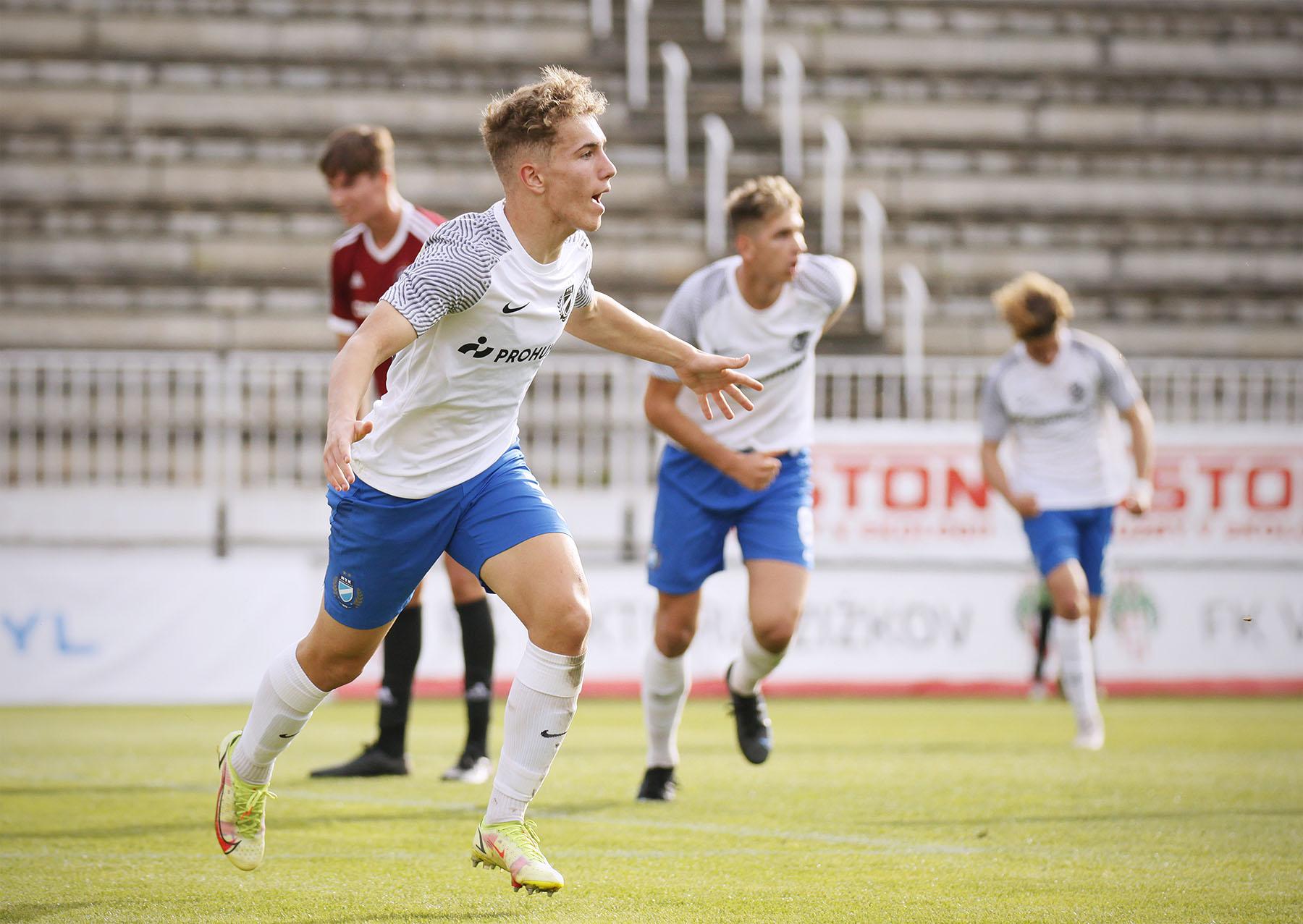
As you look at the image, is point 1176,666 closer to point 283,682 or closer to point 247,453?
point 247,453

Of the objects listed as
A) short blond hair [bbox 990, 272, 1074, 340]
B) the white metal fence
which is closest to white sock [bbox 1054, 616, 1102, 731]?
short blond hair [bbox 990, 272, 1074, 340]

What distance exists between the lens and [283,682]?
4.09 meters

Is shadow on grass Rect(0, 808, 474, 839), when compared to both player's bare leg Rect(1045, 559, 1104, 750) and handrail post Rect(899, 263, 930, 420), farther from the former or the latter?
handrail post Rect(899, 263, 930, 420)

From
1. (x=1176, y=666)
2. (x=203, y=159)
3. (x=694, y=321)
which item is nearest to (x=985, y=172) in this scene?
(x=1176, y=666)

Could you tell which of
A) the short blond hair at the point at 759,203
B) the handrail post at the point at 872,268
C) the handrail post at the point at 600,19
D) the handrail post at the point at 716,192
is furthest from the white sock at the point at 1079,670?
the handrail post at the point at 600,19

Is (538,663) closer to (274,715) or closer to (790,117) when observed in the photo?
(274,715)

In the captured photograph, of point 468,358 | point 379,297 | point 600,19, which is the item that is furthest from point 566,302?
point 600,19

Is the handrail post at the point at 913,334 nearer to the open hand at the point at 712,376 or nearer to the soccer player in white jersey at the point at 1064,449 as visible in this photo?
the soccer player in white jersey at the point at 1064,449

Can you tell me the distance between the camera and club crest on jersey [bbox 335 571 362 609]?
393 cm

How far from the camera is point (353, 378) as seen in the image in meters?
3.43

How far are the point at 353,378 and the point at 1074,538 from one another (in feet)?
18.0

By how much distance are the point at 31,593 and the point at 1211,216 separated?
1236 centimetres

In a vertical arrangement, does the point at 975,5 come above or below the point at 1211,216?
above

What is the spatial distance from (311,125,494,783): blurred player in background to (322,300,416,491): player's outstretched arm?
8.78 ft
